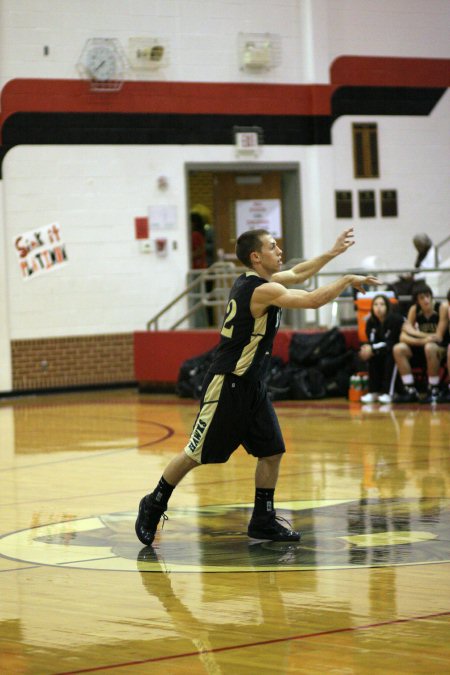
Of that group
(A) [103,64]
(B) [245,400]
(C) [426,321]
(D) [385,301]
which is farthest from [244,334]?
(A) [103,64]

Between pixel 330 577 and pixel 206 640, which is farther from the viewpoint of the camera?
pixel 330 577

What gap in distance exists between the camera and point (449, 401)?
1485 cm

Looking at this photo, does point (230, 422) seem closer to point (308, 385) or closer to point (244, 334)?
point (244, 334)

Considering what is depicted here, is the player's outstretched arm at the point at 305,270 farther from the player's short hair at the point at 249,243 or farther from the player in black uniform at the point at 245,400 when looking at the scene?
the player's short hair at the point at 249,243

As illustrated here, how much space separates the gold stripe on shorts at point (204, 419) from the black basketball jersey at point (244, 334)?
0.09 metres

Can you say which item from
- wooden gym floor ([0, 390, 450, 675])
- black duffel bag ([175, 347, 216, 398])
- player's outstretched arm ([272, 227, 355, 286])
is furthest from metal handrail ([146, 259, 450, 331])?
player's outstretched arm ([272, 227, 355, 286])

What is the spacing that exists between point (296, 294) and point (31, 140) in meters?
13.1

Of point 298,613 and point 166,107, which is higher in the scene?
point 166,107

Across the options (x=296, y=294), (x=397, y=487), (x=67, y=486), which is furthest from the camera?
(x=67, y=486)

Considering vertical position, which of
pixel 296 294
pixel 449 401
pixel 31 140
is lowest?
pixel 449 401

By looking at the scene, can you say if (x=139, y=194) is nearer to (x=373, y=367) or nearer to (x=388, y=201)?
(x=388, y=201)

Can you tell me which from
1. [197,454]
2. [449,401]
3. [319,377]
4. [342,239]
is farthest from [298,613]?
[319,377]

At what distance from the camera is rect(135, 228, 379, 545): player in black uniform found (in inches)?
279

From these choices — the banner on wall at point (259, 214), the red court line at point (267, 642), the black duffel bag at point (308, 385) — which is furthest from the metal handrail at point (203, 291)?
the red court line at point (267, 642)
